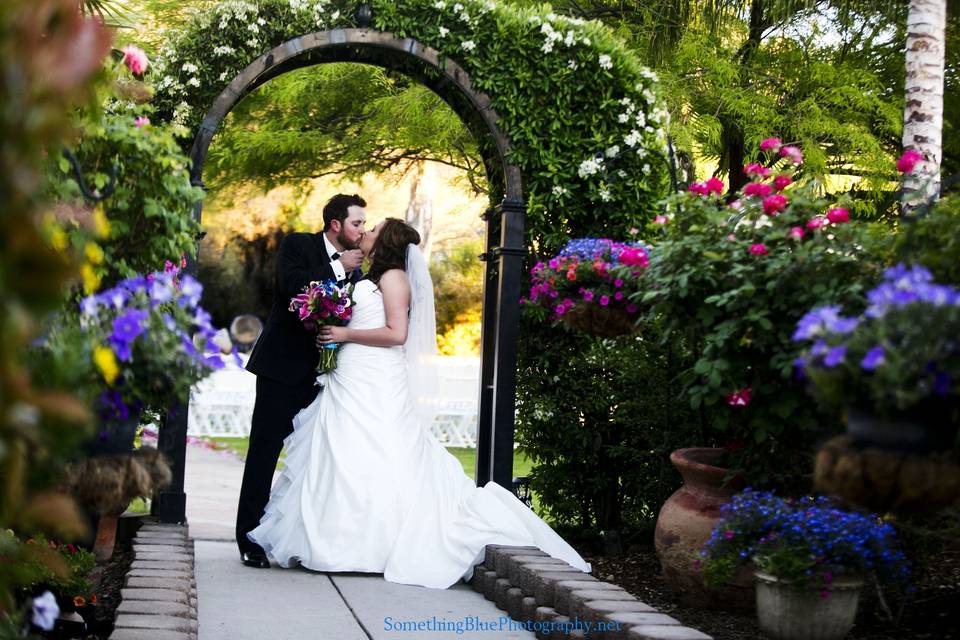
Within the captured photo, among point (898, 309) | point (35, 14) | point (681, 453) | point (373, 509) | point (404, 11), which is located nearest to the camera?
point (35, 14)

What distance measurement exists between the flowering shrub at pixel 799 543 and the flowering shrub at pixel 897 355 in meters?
1.47

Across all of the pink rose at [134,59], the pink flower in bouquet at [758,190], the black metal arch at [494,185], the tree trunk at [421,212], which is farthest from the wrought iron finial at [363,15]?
the tree trunk at [421,212]

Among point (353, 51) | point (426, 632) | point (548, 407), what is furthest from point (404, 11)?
point (426, 632)

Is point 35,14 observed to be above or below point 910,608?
above

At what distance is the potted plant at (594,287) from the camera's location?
5.13m

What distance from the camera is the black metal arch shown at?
5.95 meters

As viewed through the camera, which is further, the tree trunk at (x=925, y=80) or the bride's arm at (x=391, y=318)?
the tree trunk at (x=925, y=80)

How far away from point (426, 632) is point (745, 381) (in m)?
1.76

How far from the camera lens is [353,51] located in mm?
6414

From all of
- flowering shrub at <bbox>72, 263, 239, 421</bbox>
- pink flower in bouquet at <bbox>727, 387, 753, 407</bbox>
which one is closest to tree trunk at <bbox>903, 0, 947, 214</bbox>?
pink flower in bouquet at <bbox>727, 387, 753, 407</bbox>

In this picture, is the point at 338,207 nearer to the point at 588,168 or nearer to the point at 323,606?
the point at 588,168

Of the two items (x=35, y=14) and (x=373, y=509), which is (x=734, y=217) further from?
(x=35, y=14)

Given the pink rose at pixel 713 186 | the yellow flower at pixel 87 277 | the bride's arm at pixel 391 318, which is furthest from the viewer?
the bride's arm at pixel 391 318

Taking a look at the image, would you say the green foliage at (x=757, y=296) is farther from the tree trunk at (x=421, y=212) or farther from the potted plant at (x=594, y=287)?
the tree trunk at (x=421, y=212)
